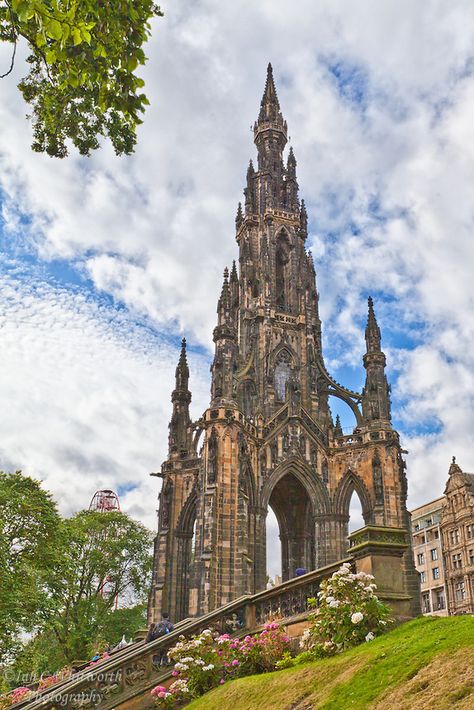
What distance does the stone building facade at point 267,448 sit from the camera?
97.9 feet

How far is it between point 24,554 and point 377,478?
18.3m

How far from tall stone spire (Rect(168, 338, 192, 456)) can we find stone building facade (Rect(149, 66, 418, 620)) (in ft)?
0.22

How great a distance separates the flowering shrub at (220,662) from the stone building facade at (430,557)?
4982 centimetres

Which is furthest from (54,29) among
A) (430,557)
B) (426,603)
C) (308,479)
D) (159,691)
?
(426,603)

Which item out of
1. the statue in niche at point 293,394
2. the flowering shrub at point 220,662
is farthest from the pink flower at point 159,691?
the statue in niche at point 293,394

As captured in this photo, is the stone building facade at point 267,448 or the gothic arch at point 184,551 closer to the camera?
the stone building facade at point 267,448

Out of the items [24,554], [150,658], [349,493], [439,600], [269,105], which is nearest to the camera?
[150,658]

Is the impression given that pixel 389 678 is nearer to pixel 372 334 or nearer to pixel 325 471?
pixel 325 471

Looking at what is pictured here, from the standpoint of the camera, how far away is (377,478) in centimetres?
3362

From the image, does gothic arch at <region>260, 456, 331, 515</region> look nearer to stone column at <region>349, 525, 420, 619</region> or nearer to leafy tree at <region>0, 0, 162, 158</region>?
stone column at <region>349, 525, 420, 619</region>

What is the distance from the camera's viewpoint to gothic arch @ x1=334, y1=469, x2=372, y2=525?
3441 centimetres

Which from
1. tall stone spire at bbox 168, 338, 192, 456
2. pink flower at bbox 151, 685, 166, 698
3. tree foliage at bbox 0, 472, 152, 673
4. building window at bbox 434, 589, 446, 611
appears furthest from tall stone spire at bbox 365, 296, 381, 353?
building window at bbox 434, 589, 446, 611

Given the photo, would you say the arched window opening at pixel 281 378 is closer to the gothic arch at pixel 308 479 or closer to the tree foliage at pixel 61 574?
the gothic arch at pixel 308 479

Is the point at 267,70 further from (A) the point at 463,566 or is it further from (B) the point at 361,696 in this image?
(B) the point at 361,696
